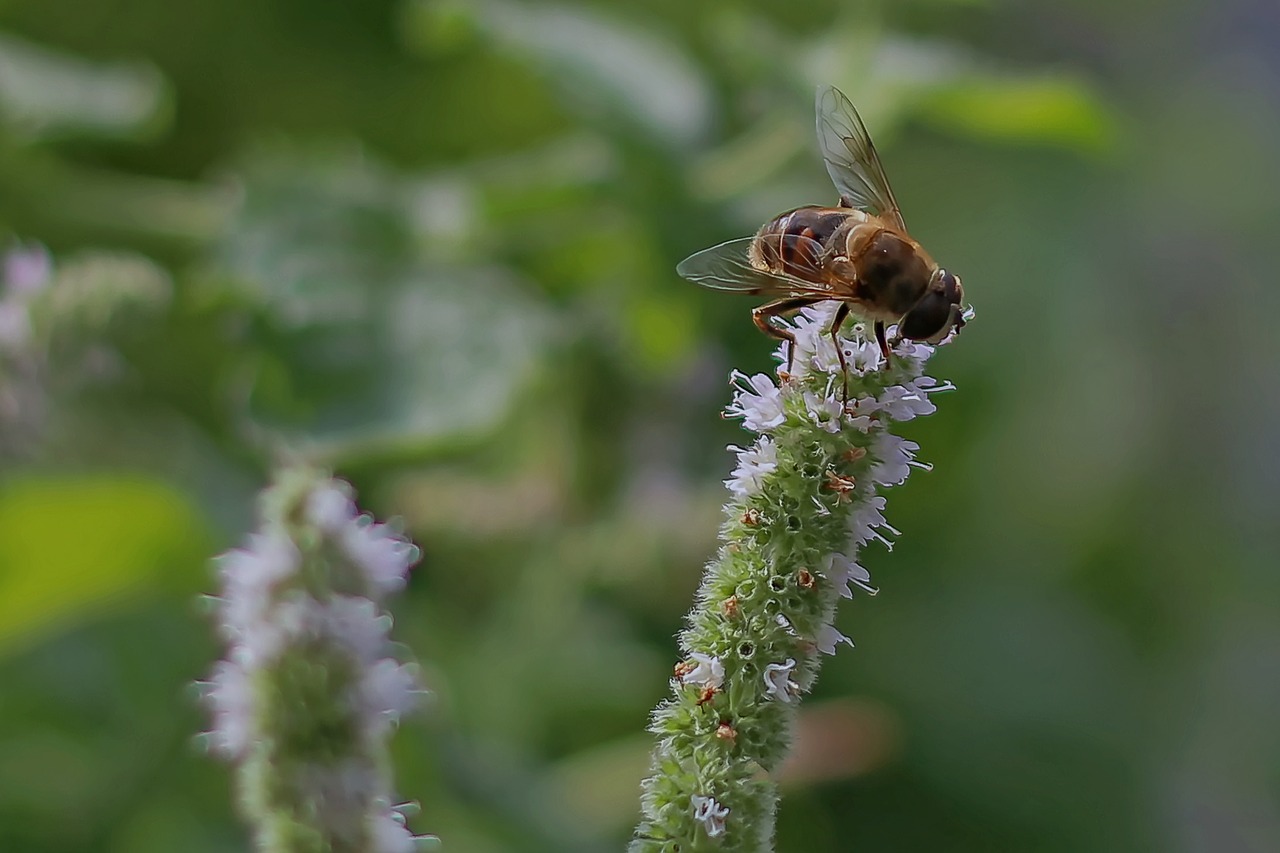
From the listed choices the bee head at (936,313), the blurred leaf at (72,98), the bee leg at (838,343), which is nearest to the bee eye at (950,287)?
the bee head at (936,313)

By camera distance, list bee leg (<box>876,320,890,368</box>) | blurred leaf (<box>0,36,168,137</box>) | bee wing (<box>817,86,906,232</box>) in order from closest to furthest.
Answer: bee leg (<box>876,320,890,368</box>) < bee wing (<box>817,86,906,232</box>) < blurred leaf (<box>0,36,168,137</box>)

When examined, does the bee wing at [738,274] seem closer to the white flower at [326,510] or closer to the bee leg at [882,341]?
the bee leg at [882,341]

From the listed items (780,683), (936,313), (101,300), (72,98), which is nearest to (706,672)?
(780,683)

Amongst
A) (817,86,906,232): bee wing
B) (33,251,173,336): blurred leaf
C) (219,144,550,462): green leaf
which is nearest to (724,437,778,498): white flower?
(817,86,906,232): bee wing

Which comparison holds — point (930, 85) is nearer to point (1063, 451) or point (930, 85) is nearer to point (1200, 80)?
point (1063, 451)

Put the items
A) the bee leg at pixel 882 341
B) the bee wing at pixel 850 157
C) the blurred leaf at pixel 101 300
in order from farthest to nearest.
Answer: the blurred leaf at pixel 101 300 → the bee wing at pixel 850 157 → the bee leg at pixel 882 341

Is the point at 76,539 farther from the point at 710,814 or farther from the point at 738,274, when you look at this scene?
the point at 710,814

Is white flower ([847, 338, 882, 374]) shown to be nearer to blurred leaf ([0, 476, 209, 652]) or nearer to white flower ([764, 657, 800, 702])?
white flower ([764, 657, 800, 702])
